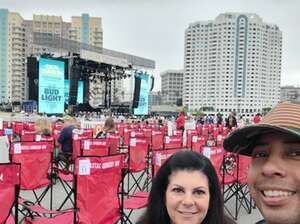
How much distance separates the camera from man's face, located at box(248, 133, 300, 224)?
0.90 metres

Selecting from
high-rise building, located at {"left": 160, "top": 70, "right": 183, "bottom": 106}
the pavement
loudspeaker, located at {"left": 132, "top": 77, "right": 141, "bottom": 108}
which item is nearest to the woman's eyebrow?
the pavement

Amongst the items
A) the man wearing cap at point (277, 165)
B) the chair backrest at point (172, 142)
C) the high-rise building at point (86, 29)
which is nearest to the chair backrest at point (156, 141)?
the chair backrest at point (172, 142)

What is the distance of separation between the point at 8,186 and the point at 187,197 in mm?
1890

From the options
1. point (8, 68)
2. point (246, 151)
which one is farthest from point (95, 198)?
point (8, 68)

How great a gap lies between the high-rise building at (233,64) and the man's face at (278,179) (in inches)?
3358

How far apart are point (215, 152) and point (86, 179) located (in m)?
2.44

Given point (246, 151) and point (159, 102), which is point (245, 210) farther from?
point (159, 102)

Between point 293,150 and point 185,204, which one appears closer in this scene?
point 293,150

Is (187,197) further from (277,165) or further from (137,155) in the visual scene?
(137,155)

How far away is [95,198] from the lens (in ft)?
13.0

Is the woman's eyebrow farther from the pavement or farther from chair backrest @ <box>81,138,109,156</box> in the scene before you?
chair backrest @ <box>81,138,109,156</box>

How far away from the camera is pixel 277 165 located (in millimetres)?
946

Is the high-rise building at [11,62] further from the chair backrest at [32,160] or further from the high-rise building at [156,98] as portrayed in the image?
the chair backrest at [32,160]

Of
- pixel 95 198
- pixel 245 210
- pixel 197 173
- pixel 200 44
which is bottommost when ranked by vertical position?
pixel 245 210
